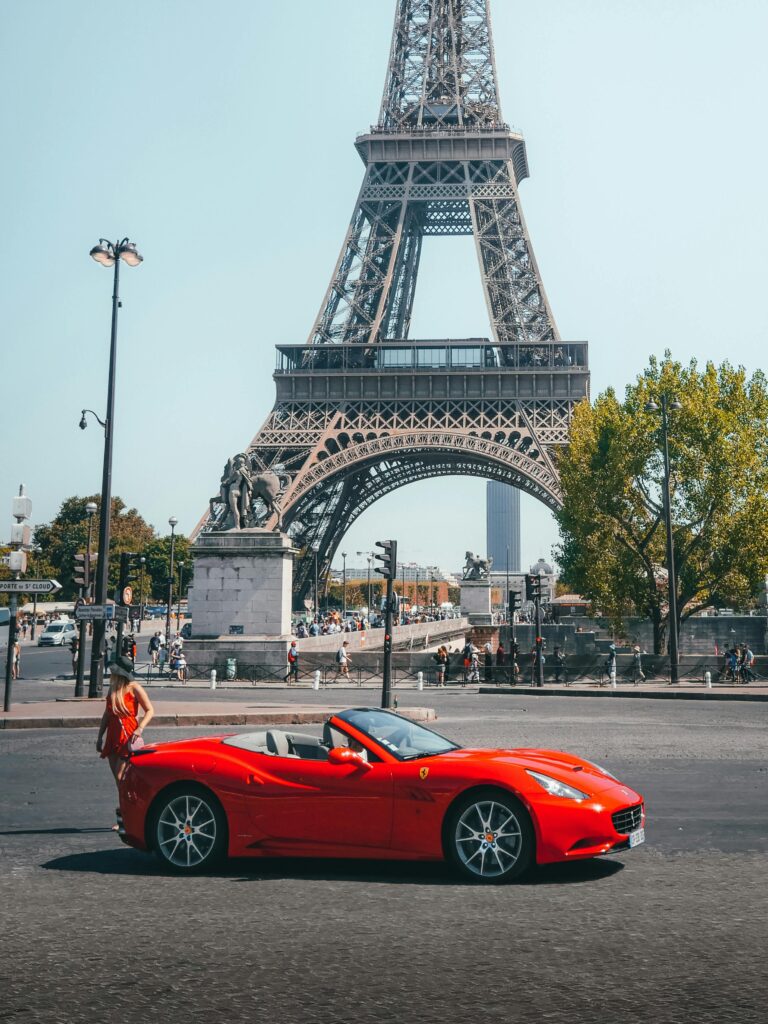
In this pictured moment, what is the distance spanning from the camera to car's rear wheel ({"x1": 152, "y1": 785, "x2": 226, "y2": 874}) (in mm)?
8195

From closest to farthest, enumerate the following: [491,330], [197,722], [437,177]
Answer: [197,722], [491,330], [437,177]

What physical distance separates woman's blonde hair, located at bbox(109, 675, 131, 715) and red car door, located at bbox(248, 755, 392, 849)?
1.72 m

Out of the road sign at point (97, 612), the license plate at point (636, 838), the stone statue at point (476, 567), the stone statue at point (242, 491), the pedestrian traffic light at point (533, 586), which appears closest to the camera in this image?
the license plate at point (636, 838)

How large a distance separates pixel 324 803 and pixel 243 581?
95.2ft

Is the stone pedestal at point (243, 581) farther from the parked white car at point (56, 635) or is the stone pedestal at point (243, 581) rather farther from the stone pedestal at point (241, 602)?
the parked white car at point (56, 635)

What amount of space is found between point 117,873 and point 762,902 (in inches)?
184

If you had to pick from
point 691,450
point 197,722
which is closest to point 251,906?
point 197,722

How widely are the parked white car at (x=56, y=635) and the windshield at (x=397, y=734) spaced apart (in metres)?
57.2

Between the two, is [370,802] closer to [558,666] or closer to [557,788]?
[557,788]

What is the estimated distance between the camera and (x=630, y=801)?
7.88 m

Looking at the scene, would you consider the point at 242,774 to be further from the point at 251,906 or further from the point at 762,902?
the point at 762,902

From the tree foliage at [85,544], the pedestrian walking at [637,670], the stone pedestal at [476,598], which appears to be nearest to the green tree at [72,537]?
the tree foliage at [85,544]

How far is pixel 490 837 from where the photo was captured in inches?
305

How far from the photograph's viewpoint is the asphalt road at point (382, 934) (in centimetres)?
Result: 517
